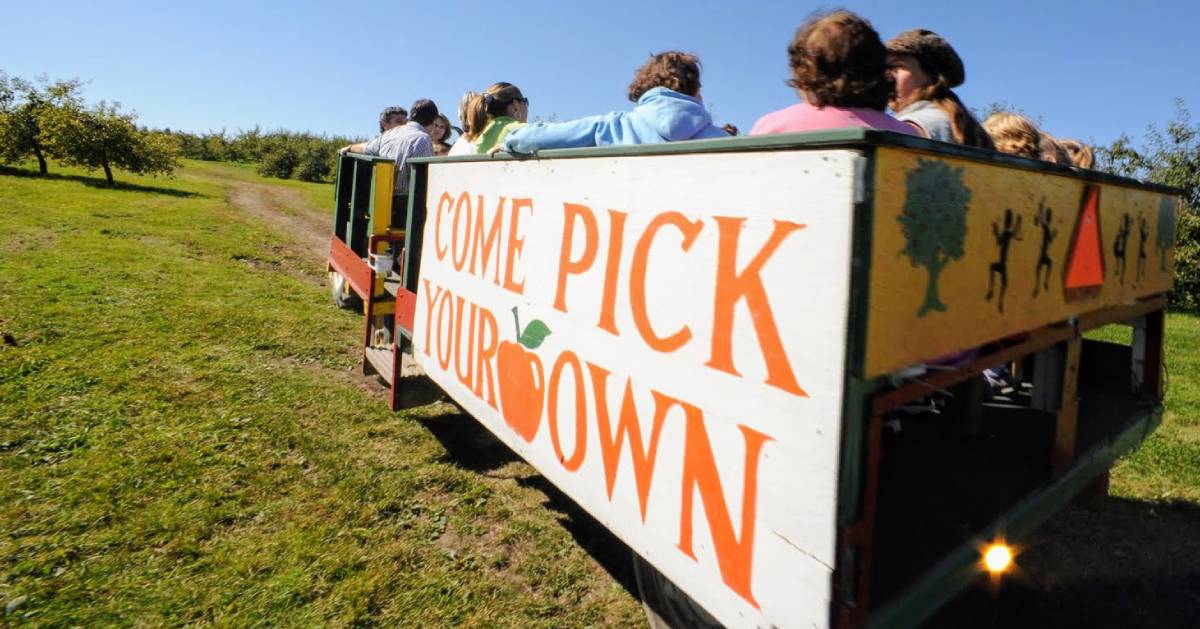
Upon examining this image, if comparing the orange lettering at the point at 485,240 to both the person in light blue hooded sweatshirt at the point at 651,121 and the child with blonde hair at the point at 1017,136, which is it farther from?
the child with blonde hair at the point at 1017,136

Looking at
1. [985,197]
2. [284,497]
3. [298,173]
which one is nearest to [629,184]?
[985,197]

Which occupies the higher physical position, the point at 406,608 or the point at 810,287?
the point at 810,287

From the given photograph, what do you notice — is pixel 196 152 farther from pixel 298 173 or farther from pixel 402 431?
pixel 402 431

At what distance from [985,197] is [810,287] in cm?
64

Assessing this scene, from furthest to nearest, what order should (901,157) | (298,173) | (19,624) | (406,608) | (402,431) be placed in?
(298,173) → (402,431) → (406,608) → (19,624) → (901,157)

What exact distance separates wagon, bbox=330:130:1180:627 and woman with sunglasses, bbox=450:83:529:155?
93 centimetres

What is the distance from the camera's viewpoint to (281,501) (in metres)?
3.22

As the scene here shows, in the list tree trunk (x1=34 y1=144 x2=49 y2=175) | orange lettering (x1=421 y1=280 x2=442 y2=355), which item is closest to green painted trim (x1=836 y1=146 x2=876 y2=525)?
orange lettering (x1=421 y1=280 x2=442 y2=355)

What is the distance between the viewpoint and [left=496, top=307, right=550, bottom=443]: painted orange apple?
2.33m

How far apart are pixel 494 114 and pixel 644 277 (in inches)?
98.6

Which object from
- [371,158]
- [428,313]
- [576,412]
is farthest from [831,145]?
[371,158]

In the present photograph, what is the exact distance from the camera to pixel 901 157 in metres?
1.31

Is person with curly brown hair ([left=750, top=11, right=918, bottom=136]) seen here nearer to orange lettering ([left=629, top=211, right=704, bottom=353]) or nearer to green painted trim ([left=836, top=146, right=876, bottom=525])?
orange lettering ([left=629, top=211, right=704, bottom=353])

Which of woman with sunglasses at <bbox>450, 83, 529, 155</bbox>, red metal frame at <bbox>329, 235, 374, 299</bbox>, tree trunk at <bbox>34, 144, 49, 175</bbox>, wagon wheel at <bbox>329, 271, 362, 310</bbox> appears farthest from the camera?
tree trunk at <bbox>34, 144, 49, 175</bbox>
